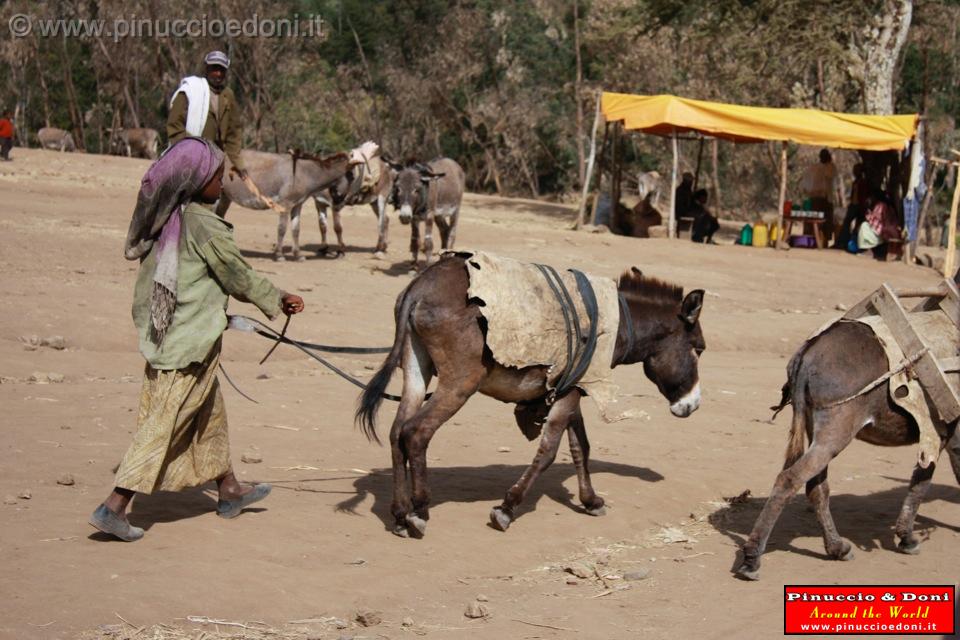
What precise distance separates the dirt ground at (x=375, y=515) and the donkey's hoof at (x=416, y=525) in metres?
0.05

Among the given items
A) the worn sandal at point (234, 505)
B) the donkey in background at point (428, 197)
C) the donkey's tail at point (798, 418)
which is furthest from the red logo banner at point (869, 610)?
the donkey in background at point (428, 197)

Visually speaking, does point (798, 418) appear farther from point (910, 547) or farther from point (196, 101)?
point (196, 101)

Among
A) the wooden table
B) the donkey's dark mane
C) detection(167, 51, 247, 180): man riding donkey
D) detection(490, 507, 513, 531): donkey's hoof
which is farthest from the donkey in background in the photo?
detection(490, 507, 513, 531): donkey's hoof

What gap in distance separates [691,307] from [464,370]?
1.61m

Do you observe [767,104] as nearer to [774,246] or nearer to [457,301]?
[774,246]

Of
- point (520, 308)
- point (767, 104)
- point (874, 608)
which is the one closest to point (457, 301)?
point (520, 308)

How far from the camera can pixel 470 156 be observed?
134ft

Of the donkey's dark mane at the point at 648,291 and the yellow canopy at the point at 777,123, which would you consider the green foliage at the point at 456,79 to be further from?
the donkey's dark mane at the point at 648,291

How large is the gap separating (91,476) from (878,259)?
1915 centimetres

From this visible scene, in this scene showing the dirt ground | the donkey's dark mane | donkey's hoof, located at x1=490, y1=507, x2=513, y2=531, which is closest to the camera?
the dirt ground

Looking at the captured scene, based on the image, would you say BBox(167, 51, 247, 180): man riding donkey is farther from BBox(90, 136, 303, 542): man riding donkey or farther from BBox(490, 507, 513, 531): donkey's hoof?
BBox(490, 507, 513, 531): donkey's hoof

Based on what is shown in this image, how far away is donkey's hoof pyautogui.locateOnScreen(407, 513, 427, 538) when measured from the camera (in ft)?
20.4

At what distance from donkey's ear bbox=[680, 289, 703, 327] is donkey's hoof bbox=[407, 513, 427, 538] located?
2129 millimetres

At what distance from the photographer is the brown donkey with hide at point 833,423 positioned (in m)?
6.04
